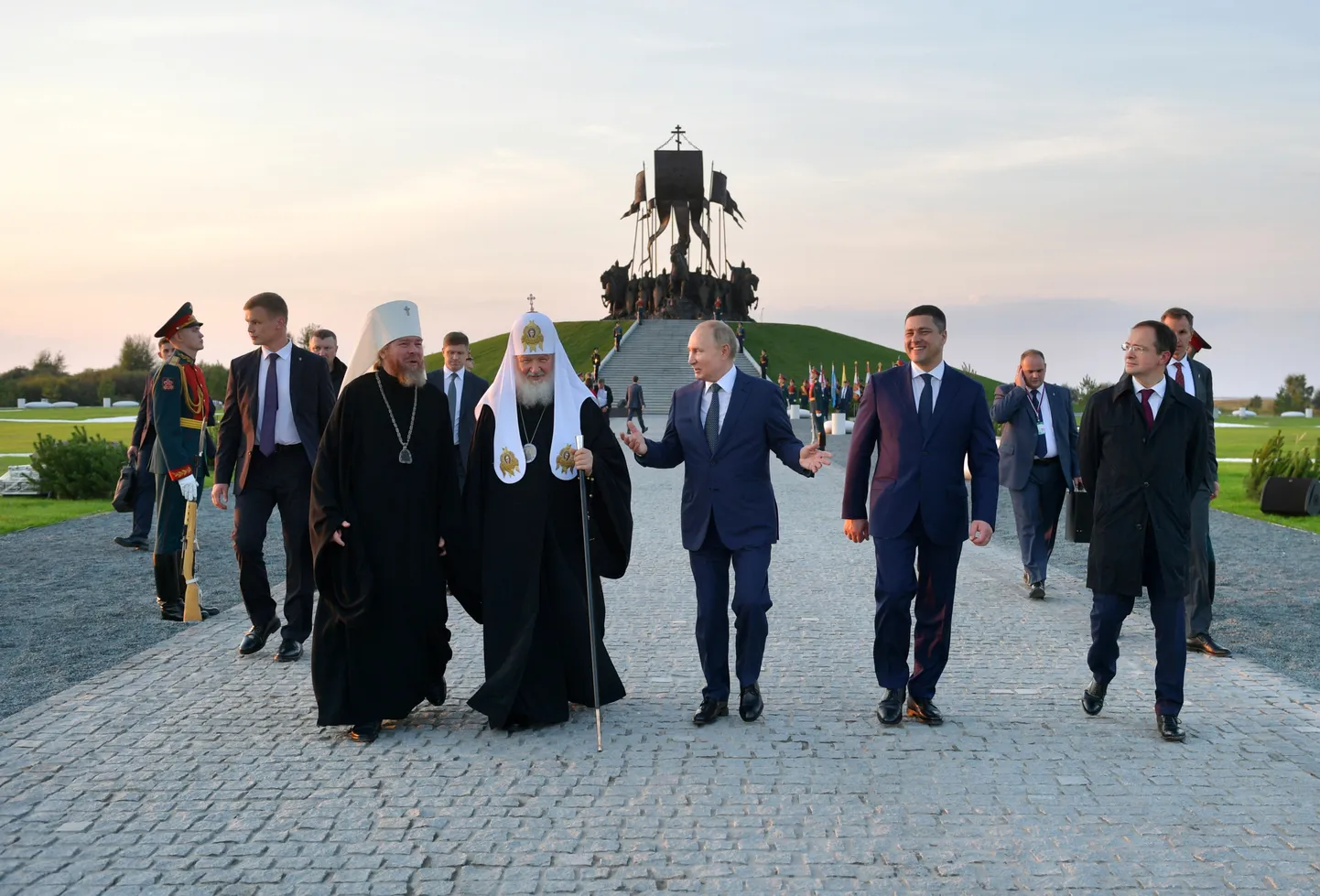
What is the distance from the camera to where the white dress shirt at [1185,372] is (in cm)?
774

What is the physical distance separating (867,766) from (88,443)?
18.0 meters

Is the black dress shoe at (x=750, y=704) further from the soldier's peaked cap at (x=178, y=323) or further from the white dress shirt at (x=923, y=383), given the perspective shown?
the soldier's peaked cap at (x=178, y=323)

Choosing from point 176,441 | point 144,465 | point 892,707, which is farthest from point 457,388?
point 892,707

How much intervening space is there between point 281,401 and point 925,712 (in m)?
4.33

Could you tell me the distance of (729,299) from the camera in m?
77.6

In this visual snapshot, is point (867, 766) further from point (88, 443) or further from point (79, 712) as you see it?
point (88, 443)

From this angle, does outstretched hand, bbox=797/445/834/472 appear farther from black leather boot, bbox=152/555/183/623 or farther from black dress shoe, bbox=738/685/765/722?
black leather boot, bbox=152/555/183/623

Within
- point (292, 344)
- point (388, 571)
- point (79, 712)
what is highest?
point (292, 344)

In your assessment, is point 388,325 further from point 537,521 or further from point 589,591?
point 589,591

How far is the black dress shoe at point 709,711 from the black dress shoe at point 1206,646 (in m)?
3.49

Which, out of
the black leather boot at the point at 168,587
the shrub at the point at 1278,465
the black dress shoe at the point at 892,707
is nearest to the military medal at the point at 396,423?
the black dress shoe at the point at 892,707

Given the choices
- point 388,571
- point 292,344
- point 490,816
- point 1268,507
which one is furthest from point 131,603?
point 1268,507

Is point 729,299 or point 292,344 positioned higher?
point 729,299

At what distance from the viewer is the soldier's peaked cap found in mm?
8453
